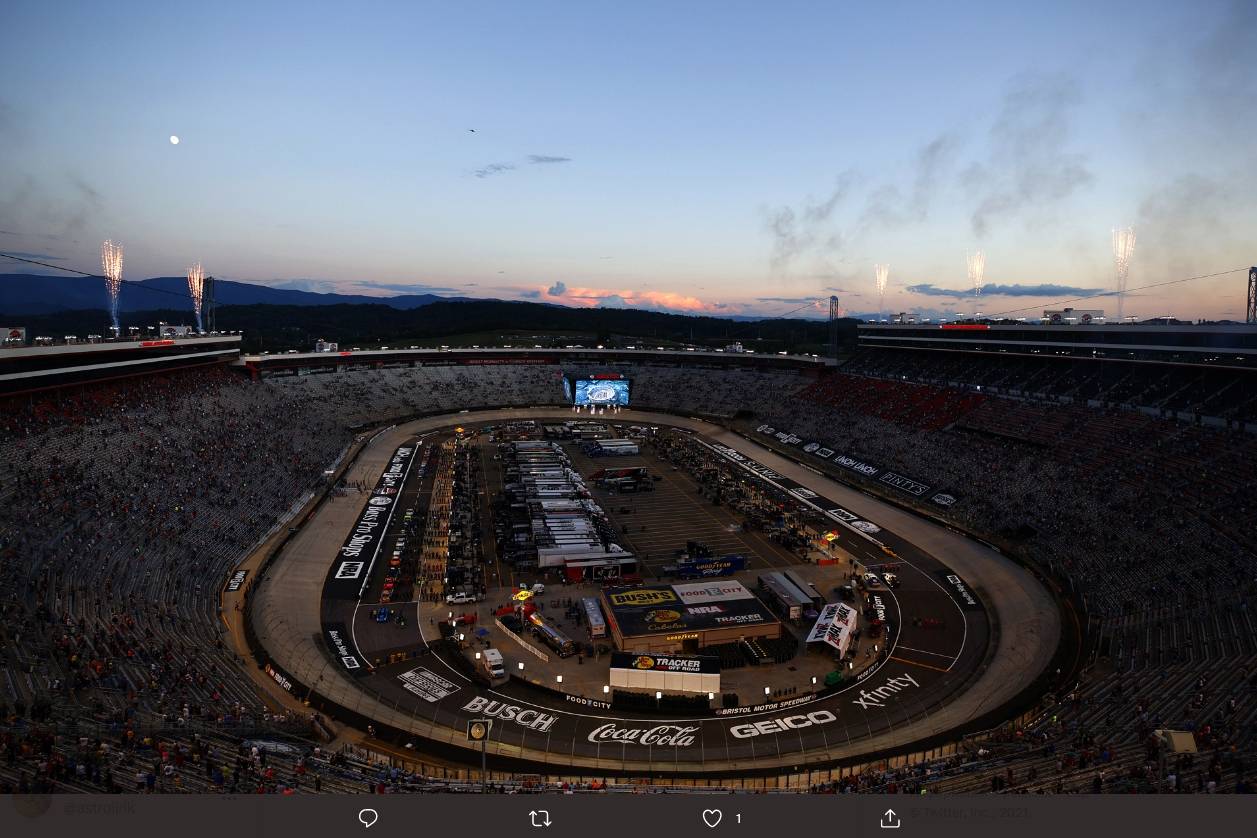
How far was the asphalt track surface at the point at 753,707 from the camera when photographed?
21875mm

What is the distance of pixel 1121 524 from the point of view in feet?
115

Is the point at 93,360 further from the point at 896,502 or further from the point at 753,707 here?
the point at 896,502

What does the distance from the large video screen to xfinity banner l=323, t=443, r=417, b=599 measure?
32857mm

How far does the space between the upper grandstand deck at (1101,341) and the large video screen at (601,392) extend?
3568 centimetres

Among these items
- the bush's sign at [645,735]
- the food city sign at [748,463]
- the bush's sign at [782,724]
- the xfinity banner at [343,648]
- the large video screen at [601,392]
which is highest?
the large video screen at [601,392]

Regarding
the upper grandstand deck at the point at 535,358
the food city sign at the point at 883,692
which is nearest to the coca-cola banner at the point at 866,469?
the food city sign at the point at 883,692

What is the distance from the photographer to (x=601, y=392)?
88812 millimetres

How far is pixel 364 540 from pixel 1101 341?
5905 centimetres

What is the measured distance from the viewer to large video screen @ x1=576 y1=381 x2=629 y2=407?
88.2 m

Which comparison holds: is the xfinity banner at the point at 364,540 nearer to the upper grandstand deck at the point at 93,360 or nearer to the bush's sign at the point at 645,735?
the bush's sign at the point at 645,735

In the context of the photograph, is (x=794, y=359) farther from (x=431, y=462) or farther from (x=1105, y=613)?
(x=1105, y=613)

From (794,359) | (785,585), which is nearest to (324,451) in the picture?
(785,585)

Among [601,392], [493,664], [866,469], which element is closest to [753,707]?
[493,664]

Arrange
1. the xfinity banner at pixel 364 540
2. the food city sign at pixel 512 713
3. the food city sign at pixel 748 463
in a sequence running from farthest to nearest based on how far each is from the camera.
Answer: the food city sign at pixel 748 463 < the xfinity banner at pixel 364 540 < the food city sign at pixel 512 713
